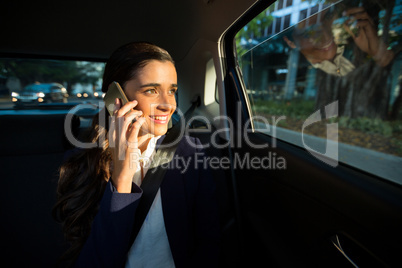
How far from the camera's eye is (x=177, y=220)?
126 cm

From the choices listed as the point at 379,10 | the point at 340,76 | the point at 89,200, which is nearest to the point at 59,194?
the point at 89,200

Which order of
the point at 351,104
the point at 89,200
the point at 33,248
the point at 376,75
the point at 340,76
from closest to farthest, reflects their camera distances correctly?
the point at 89,200 → the point at 33,248 → the point at 376,75 → the point at 351,104 → the point at 340,76

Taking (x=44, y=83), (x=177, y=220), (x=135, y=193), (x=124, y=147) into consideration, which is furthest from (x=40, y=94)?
(x=177, y=220)

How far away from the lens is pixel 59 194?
1.32 meters

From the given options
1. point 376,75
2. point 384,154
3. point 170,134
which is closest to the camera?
point 170,134

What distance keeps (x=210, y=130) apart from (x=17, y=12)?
2006 mm

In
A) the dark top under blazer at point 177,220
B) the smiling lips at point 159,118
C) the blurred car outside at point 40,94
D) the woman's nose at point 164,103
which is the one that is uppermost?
the blurred car outside at point 40,94

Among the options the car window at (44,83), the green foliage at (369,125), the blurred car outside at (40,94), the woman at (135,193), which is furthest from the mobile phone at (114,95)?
the green foliage at (369,125)

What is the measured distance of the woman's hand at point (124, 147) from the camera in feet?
3.37

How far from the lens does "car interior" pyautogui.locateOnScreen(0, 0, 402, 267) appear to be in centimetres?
115

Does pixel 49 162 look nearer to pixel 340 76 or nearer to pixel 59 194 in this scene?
pixel 59 194

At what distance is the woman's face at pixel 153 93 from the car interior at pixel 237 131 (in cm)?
67

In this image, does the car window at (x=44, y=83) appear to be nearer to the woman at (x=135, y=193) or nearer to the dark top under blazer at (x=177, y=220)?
the woman at (x=135, y=193)

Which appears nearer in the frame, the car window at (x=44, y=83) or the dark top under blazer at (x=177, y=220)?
the dark top under blazer at (x=177, y=220)
